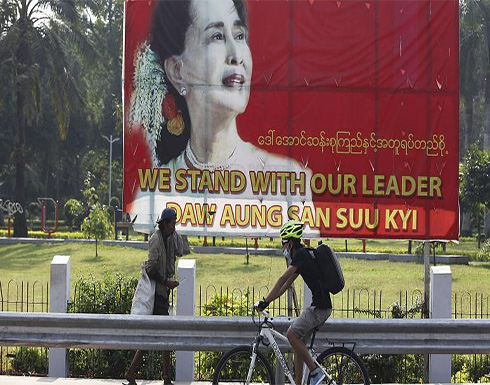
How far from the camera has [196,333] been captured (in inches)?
420

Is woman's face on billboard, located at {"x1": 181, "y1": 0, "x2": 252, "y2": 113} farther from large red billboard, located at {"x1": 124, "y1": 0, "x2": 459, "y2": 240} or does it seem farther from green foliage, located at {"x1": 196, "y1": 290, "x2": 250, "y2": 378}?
green foliage, located at {"x1": 196, "y1": 290, "x2": 250, "y2": 378}

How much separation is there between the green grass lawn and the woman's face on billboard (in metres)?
10.8

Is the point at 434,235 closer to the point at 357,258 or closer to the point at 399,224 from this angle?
the point at 399,224

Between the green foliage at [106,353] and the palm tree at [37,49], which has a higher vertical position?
the palm tree at [37,49]

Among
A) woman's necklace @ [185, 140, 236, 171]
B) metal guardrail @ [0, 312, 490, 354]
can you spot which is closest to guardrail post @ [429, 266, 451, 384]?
metal guardrail @ [0, 312, 490, 354]

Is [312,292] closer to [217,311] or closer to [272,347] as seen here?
[272,347]

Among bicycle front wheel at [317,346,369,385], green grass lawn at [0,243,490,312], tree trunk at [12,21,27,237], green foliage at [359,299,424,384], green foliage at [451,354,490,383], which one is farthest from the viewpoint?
tree trunk at [12,21,27,237]

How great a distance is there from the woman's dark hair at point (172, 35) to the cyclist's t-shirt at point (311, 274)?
411cm

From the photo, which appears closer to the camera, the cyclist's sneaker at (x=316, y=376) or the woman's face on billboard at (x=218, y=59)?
the cyclist's sneaker at (x=316, y=376)

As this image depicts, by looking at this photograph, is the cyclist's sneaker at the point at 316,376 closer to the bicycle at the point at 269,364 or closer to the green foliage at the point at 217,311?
the bicycle at the point at 269,364

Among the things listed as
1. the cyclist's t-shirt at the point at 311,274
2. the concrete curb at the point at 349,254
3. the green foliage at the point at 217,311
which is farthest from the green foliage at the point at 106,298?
the concrete curb at the point at 349,254

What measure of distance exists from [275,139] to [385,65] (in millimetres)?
1719

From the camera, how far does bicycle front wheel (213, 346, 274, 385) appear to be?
32.1 feet

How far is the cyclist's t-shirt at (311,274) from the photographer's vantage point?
949cm
